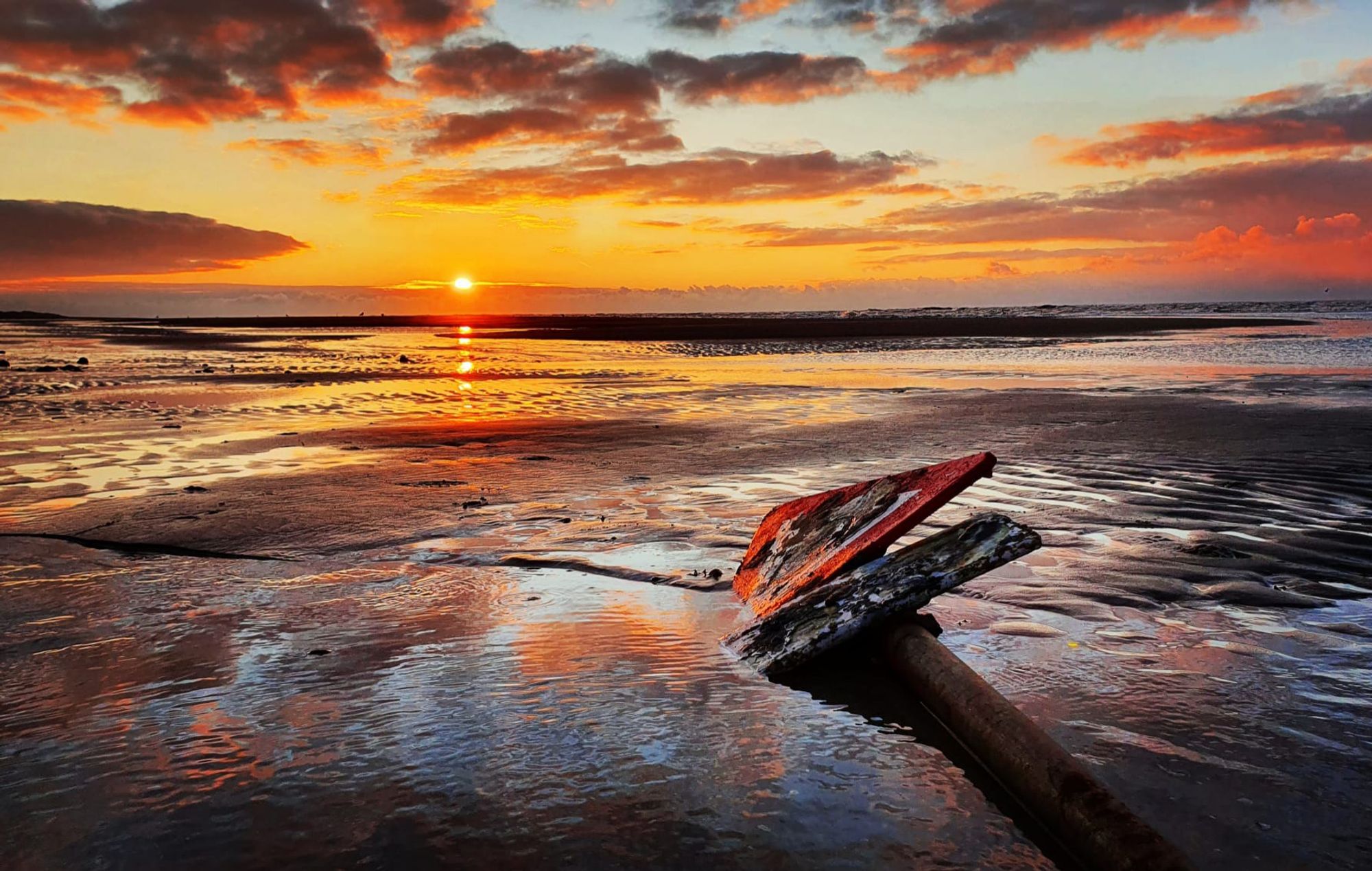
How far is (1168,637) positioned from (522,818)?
353cm

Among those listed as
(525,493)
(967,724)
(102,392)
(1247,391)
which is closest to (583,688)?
(967,724)

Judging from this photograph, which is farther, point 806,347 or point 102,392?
point 806,347

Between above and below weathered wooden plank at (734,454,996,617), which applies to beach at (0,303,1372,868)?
below

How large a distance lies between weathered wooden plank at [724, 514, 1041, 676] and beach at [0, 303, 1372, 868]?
0.69ft

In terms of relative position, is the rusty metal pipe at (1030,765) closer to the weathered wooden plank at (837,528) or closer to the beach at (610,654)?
the beach at (610,654)

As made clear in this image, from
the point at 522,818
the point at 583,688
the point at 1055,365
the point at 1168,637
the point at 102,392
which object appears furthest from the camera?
the point at 1055,365

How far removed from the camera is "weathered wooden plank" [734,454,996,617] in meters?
4.60

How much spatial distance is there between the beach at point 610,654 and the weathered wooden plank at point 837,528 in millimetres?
340

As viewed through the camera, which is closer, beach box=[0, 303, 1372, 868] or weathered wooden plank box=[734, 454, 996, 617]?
Result: beach box=[0, 303, 1372, 868]

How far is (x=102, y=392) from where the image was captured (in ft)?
63.3

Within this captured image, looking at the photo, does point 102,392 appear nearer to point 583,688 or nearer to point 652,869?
point 583,688

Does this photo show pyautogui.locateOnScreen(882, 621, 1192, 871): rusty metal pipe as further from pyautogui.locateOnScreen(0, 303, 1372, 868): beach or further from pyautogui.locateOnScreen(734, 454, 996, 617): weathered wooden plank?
pyautogui.locateOnScreen(734, 454, 996, 617): weathered wooden plank

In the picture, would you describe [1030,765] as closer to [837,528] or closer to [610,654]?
[610,654]

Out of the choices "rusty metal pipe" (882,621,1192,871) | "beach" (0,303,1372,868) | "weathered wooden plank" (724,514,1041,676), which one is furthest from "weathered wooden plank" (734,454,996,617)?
"rusty metal pipe" (882,621,1192,871)
